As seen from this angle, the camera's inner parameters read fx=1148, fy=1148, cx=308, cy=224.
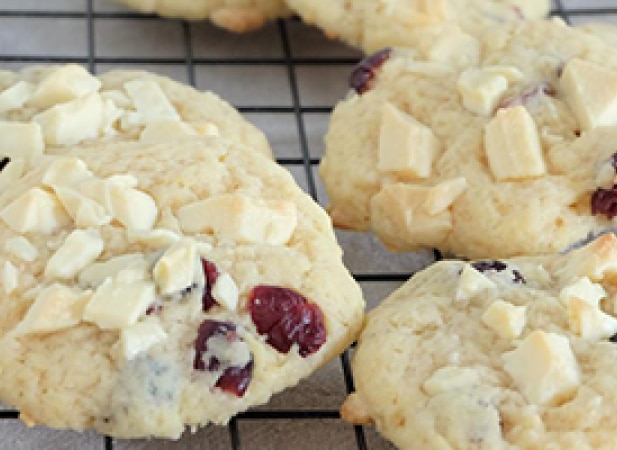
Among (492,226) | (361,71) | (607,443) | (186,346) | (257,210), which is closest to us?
(607,443)

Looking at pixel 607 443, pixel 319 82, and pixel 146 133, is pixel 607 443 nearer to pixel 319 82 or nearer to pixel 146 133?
→ pixel 146 133

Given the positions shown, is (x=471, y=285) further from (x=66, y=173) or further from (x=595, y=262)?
(x=66, y=173)

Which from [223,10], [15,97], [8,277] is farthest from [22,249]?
[223,10]

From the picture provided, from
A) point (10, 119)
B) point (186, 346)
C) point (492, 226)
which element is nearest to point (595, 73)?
point (492, 226)

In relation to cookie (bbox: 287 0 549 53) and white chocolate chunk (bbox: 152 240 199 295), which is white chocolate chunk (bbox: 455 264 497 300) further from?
cookie (bbox: 287 0 549 53)

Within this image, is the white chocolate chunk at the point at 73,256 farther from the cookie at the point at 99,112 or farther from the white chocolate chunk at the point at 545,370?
the white chocolate chunk at the point at 545,370

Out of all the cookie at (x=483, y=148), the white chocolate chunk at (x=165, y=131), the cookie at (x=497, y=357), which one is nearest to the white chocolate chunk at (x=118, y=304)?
the cookie at (x=497, y=357)
